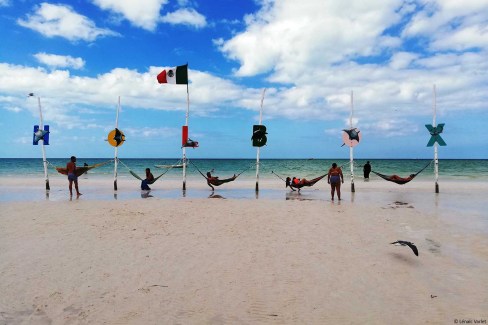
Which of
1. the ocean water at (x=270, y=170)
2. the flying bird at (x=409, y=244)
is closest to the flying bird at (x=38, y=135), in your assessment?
the ocean water at (x=270, y=170)

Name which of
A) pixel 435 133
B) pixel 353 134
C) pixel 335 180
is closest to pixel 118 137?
pixel 335 180

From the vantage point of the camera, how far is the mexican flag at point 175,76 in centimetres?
1778

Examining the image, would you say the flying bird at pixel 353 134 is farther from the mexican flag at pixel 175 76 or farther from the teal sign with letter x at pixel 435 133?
the mexican flag at pixel 175 76

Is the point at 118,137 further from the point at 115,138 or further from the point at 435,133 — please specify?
the point at 435,133

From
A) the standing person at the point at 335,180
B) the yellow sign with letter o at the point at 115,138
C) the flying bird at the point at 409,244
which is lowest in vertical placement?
the flying bird at the point at 409,244

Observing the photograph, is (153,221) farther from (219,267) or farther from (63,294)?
(63,294)

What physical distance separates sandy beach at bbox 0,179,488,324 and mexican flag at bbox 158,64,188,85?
372 inches

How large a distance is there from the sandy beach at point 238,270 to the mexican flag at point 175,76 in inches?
372

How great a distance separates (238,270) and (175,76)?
14102 mm

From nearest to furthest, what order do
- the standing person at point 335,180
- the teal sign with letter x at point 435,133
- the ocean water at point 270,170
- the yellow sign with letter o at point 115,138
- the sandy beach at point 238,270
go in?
the sandy beach at point 238,270 → the standing person at point 335,180 → the teal sign with letter x at point 435,133 → the yellow sign with letter o at point 115,138 → the ocean water at point 270,170

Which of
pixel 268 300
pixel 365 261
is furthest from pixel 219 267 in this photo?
pixel 365 261

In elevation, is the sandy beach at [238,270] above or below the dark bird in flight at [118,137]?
below

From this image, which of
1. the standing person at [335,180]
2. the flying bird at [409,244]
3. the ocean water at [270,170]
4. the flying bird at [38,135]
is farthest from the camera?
the ocean water at [270,170]

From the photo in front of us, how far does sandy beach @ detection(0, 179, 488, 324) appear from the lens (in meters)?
4.37
